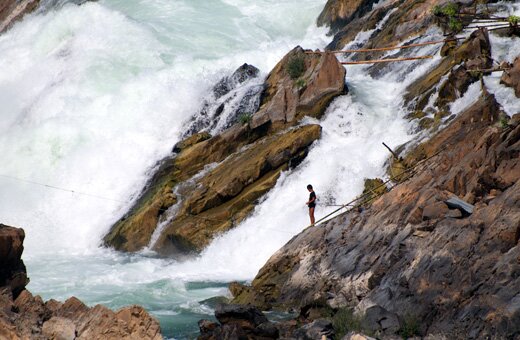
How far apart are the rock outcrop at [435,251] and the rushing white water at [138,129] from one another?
2074 mm

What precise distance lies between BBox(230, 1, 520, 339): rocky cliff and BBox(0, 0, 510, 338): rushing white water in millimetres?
1795

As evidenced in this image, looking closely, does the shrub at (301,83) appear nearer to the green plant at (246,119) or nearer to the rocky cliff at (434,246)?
the green plant at (246,119)

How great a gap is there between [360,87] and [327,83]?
4.53ft

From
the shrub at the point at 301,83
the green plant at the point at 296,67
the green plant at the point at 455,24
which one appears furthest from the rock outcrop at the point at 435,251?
the green plant at the point at 296,67

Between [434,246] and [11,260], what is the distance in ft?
20.1

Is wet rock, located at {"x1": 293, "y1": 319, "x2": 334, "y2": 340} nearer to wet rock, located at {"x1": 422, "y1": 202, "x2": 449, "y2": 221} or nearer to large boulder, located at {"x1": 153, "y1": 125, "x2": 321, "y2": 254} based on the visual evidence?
wet rock, located at {"x1": 422, "y1": 202, "x2": 449, "y2": 221}

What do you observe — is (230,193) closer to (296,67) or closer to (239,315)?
(296,67)

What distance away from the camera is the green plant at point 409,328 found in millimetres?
11438

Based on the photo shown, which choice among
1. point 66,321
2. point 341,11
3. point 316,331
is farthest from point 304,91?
point 66,321

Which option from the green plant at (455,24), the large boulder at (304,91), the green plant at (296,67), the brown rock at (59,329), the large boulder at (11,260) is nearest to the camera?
the brown rock at (59,329)

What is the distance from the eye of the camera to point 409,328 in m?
11.5

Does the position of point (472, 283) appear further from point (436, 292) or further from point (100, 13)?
point (100, 13)

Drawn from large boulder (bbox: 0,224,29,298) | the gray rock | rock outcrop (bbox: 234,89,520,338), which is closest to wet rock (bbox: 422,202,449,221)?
rock outcrop (bbox: 234,89,520,338)

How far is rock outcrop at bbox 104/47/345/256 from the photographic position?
69.5 feet
